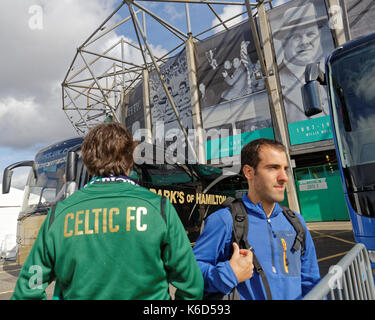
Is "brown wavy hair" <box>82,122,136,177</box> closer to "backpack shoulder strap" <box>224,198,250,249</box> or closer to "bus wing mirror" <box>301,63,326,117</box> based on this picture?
"backpack shoulder strap" <box>224,198,250,249</box>

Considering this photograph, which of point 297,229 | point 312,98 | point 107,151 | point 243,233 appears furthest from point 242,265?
point 312,98

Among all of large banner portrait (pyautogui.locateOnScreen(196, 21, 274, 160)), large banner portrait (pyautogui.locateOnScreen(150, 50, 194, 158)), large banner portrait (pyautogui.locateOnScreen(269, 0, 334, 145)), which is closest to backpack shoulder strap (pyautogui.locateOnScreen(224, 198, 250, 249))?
large banner portrait (pyautogui.locateOnScreen(269, 0, 334, 145))

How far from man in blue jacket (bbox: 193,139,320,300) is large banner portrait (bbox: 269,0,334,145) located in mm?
13958

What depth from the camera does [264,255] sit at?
5.35ft

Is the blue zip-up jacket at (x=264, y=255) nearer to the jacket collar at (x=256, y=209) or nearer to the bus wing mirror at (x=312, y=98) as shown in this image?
the jacket collar at (x=256, y=209)

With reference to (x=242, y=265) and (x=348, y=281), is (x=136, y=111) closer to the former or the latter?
(x=348, y=281)

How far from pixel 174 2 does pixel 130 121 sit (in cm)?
1202

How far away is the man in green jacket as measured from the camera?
1169 mm

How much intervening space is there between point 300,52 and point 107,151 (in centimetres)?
1622

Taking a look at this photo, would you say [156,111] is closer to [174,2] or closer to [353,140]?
[174,2]

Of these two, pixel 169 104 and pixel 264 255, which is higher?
pixel 169 104
